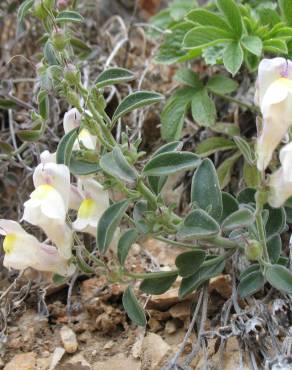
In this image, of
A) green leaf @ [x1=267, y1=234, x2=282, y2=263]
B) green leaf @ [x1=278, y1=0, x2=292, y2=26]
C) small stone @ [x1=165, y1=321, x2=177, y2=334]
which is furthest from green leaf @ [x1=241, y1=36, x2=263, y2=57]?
small stone @ [x1=165, y1=321, x2=177, y2=334]

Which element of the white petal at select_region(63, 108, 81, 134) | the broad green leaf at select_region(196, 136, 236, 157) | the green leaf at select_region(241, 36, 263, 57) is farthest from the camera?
the broad green leaf at select_region(196, 136, 236, 157)

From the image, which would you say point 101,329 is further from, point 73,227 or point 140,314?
point 73,227

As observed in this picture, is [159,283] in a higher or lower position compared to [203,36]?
lower

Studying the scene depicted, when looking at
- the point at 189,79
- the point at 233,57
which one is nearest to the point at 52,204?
the point at 233,57

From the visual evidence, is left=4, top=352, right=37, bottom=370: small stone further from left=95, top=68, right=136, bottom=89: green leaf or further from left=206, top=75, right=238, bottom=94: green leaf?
left=206, top=75, right=238, bottom=94: green leaf

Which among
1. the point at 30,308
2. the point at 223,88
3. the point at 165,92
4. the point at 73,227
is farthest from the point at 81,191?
the point at 165,92

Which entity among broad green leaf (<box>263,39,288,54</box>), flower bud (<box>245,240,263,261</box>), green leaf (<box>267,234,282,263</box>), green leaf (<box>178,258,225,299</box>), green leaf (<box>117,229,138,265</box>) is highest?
broad green leaf (<box>263,39,288,54</box>)

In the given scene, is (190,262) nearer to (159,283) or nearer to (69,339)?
(159,283)

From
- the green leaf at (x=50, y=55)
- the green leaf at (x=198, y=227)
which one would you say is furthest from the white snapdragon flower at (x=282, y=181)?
the green leaf at (x=50, y=55)
